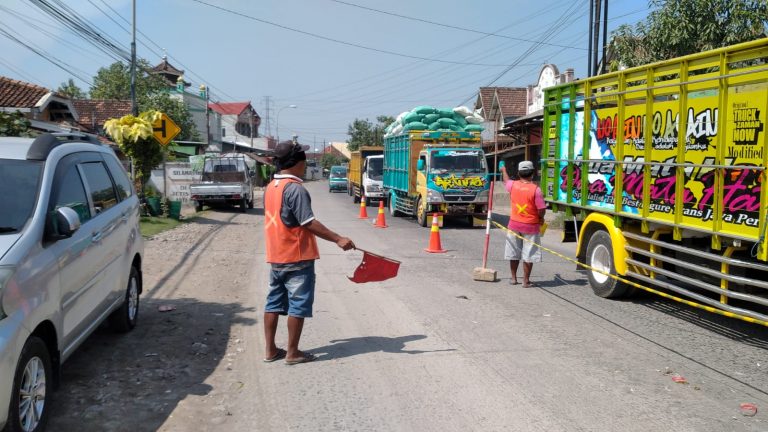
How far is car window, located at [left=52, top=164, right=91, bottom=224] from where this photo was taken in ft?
15.7

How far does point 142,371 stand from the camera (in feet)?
18.0

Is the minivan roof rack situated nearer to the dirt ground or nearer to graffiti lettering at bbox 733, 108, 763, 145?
the dirt ground

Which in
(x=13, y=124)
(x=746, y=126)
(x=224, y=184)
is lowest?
(x=224, y=184)

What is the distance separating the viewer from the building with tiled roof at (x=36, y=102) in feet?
73.5

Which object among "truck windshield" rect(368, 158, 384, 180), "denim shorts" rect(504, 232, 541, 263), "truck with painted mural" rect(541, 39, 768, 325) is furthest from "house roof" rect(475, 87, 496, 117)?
"denim shorts" rect(504, 232, 541, 263)

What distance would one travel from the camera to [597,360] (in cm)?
582

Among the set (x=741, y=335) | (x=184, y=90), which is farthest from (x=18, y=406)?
(x=184, y=90)

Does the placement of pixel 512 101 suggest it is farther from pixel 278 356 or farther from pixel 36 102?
pixel 278 356

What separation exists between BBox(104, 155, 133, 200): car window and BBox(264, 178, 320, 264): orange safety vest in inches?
81.2

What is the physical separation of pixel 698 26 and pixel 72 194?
498 inches

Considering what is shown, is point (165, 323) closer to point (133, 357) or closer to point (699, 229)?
point (133, 357)

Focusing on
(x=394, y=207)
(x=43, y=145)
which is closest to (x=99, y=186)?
(x=43, y=145)

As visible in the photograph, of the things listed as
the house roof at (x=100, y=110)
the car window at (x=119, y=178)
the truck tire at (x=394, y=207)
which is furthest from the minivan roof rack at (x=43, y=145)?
the house roof at (x=100, y=110)

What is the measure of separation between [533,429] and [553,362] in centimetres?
155
